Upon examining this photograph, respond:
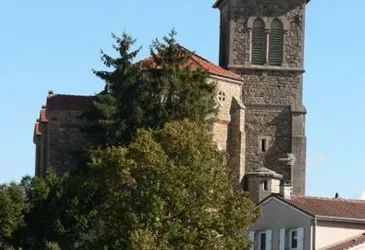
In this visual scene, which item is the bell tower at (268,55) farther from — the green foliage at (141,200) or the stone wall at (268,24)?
the green foliage at (141,200)

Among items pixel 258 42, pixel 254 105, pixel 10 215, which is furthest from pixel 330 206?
pixel 258 42

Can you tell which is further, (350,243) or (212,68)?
(212,68)

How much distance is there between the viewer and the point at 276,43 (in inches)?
4178

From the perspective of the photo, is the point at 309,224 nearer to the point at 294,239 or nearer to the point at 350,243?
the point at 294,239

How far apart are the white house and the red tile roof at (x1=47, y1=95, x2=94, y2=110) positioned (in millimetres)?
15813

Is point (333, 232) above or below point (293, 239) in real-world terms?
above

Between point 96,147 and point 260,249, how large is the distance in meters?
10.6

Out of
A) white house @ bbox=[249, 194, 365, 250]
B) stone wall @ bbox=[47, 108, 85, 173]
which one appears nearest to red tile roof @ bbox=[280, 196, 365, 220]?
white house @ bbox=[249, 194, 365, 250]

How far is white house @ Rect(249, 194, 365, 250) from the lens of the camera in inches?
3214

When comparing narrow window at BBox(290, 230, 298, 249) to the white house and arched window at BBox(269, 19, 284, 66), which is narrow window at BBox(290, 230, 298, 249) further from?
arched window at BBox(269, 19, 284, 66)

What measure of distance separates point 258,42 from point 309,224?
25.5 metres

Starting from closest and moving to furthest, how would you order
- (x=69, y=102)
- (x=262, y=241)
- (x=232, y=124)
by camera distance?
(x=262, y=241), (x=69, y=102), (x=232, y=124)

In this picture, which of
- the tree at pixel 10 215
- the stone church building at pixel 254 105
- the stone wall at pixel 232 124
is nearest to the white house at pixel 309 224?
the tree at pixel 10 215

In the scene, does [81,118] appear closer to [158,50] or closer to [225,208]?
[158,50]
